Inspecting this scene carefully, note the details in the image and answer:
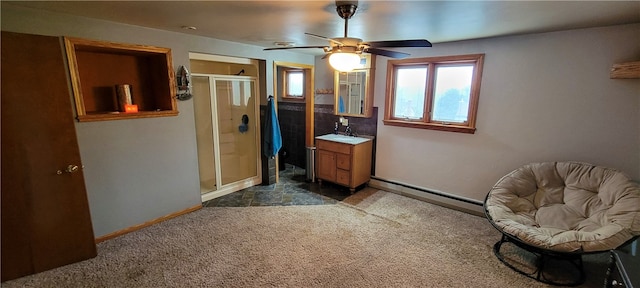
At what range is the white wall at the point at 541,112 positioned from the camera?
8.48 ft

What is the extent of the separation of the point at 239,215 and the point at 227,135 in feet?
4.55

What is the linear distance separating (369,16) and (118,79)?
2.76 meters

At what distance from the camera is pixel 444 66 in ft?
11.8

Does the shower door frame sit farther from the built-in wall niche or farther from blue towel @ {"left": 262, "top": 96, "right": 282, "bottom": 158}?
the built-in wall niche

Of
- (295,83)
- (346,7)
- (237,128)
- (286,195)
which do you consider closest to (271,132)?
(237,128)

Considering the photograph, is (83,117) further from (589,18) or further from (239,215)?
(589,18)

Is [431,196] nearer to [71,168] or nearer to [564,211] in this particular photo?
[564,211]

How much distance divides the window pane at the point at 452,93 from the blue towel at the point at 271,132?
2.28 m

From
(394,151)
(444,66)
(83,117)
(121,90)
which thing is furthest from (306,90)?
(83,117)

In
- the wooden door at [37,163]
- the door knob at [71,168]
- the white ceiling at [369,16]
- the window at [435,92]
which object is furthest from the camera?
the window at [435,92]

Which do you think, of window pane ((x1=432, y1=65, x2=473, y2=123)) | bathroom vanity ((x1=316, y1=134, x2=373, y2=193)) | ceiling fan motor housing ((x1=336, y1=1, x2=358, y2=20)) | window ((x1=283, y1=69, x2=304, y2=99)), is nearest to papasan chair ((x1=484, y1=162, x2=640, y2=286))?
window pane ((x1=432, y1=65, x2=473, y2=123))

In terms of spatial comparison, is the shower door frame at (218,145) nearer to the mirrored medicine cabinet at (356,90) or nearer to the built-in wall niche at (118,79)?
the built-in wall niche at (118,79)

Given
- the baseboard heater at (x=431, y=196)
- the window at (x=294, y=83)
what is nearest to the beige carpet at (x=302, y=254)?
the baseboard heater at (x=431, y=196)

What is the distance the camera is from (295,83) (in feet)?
17.6
